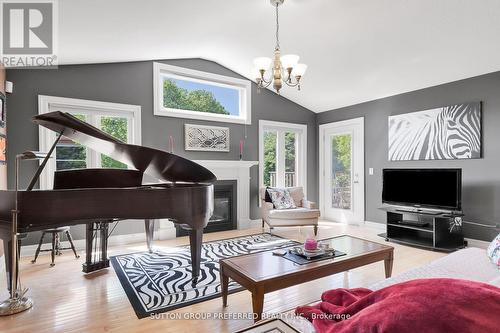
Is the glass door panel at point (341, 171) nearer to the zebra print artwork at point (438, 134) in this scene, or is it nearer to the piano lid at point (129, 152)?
the zebra print artwork at point (438, 134)

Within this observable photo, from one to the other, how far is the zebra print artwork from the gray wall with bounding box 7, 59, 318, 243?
2.05 metres

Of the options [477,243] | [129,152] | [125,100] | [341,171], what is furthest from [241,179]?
[477,243]

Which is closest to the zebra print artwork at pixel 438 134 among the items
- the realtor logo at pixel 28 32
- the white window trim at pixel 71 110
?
the white window trim at pixel 71 110

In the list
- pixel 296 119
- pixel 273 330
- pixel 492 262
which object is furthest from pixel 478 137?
pixel 273 330

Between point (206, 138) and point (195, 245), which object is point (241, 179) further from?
point (195, 245)

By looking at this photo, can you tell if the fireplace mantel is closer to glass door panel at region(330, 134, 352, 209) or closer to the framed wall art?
the framed wall art

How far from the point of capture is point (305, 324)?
122 centimetres

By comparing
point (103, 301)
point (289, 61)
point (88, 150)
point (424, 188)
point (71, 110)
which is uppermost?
point (289, 61)

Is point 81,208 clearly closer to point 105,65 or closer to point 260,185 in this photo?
point 105,65

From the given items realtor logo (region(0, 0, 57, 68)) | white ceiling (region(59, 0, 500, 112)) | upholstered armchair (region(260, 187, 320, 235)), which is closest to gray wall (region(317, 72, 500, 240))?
white ceiling (region(59, 0, 500, 112))

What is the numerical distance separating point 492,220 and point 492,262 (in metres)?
2.37

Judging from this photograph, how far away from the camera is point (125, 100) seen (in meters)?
4.28

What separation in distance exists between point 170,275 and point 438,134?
430 centimetres

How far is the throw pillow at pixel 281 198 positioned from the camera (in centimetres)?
490
